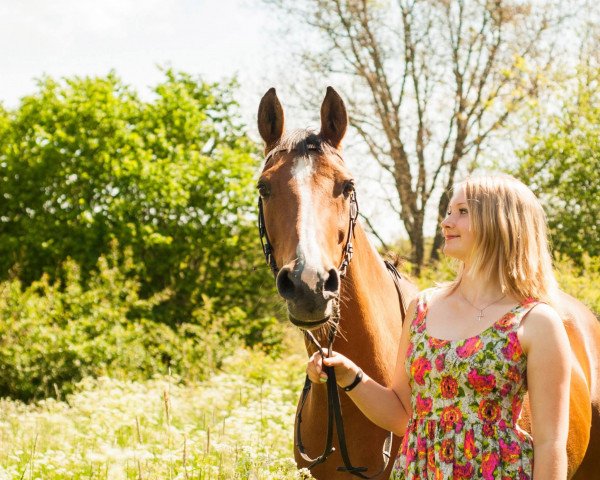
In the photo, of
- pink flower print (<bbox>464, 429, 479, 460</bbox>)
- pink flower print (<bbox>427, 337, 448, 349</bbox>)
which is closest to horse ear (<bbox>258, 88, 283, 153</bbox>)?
pink flower print (<bbox>427, 337, 448, 349</bbox>)

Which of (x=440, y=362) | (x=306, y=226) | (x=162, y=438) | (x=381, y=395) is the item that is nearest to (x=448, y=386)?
(x=440, y=362)

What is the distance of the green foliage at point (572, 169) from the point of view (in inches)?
534

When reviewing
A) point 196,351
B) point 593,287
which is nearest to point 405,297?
point 593,287

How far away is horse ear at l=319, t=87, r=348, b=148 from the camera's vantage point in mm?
2959

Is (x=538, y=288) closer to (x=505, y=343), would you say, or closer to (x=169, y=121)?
(x=505, y=343)

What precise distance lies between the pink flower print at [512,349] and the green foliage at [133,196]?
1230 cm

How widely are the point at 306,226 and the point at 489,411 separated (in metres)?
0.87

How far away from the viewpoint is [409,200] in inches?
770

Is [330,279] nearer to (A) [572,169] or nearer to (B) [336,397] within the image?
(B) [336,397]

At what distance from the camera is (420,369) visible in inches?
91.7

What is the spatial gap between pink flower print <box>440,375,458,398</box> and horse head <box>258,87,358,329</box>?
1.43 feet

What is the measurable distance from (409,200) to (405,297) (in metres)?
16.2

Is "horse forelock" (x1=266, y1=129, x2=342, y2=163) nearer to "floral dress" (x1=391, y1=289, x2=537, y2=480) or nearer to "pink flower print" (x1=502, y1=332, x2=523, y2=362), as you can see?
"floral dress" (x1=391, y1=289, x2=537, y2=480)

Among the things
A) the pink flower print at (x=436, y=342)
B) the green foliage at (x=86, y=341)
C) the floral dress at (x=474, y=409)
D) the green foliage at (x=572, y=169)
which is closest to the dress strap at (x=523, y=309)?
the floral dress at (x=474, y=409)
